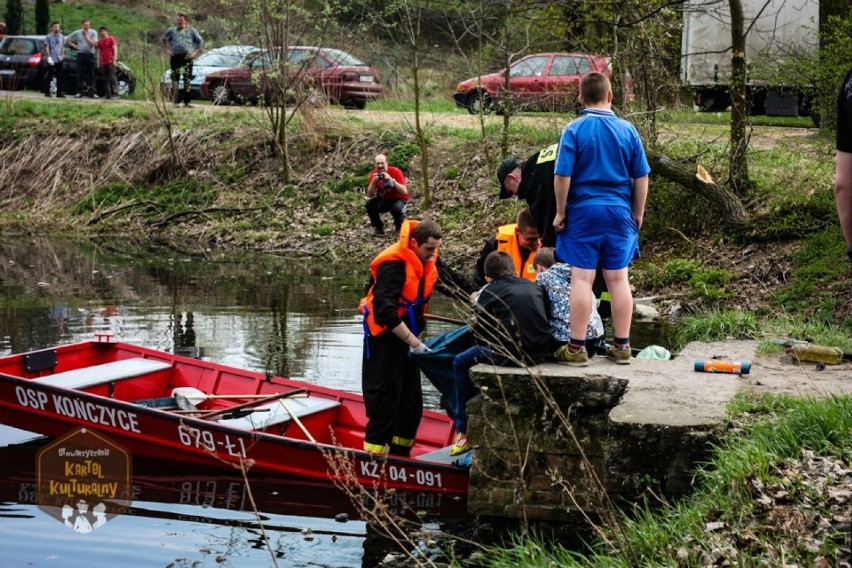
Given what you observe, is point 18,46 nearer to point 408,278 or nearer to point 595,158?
point 408,278

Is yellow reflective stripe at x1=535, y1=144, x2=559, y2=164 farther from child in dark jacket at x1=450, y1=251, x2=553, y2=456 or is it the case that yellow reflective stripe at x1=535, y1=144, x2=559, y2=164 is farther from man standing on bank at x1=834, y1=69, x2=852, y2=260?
man standing on bank at x1=834, y1=69, x2=852, y2=260

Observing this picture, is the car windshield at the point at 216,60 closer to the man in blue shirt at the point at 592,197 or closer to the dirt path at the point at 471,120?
the dirt path at the point at 471,120

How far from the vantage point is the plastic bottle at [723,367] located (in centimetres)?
863

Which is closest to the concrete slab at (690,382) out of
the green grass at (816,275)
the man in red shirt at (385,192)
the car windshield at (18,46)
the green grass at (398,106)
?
the green grass at (816,275)

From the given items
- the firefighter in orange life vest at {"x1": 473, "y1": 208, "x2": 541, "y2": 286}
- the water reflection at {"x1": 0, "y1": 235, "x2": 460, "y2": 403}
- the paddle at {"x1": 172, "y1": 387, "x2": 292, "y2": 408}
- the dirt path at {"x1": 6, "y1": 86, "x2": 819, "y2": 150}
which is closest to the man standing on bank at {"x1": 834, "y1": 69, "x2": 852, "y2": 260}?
the firefighter in orange life vest at {"x1": 473, "y1": 208, "x2": 541, "y2": 286}

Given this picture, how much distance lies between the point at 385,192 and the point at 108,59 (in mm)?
13766

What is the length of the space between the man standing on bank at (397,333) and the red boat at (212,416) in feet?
1.09

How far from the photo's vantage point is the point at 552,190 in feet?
29.1

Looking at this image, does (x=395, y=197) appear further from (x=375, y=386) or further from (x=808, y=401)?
(x=808, y=401)

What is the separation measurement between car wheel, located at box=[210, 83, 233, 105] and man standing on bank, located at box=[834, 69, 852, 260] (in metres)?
23.7

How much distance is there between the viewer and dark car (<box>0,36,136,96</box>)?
3170 cm

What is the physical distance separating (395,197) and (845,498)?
14.8 metres

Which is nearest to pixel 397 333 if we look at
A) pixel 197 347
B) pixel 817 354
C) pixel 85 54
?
pixel 817 354

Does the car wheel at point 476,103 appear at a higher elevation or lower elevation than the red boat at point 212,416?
higher
